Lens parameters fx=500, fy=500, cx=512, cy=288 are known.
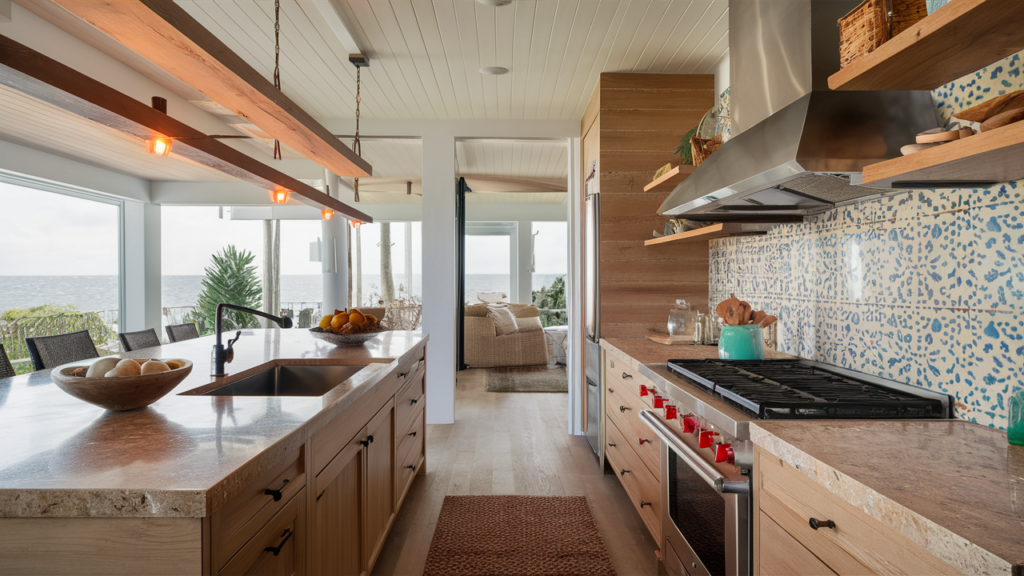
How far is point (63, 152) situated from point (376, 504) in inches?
223

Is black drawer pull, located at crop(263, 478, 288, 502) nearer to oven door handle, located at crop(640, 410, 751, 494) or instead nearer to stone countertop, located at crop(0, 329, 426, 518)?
stone countertop, located at crop(0, 329, 426, 518)

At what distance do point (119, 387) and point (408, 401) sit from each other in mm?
1554

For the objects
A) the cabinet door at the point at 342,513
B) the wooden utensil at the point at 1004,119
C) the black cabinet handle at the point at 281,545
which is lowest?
the cabinet door at the point at 342,513

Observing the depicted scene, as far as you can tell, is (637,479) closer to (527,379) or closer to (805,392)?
(805,392)

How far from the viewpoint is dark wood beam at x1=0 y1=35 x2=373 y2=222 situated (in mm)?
1044

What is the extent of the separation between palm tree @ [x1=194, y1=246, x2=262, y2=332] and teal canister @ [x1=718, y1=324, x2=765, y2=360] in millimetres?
7196

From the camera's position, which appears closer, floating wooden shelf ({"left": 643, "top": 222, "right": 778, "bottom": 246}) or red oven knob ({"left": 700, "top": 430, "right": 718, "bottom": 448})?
red oven knob ({"left": 700, "top": 430, "right": 718, "bottom": 448})

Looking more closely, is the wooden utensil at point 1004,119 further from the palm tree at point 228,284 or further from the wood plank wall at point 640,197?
the palm tree at point 228,284

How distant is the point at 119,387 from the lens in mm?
1144

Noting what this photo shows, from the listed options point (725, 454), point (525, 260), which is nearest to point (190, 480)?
point (725, 454)

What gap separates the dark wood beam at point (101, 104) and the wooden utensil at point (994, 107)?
181 cm

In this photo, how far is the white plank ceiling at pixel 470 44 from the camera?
8.51 ft

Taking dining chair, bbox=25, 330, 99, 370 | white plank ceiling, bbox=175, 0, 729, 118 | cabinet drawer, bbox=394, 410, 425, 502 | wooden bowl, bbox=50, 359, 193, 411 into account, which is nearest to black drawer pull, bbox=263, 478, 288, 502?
wooden bowl, bbox=50, 359, 193, 411

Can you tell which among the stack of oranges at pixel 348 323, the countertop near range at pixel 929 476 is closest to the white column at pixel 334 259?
the stack of oranges at pixel 348 323
